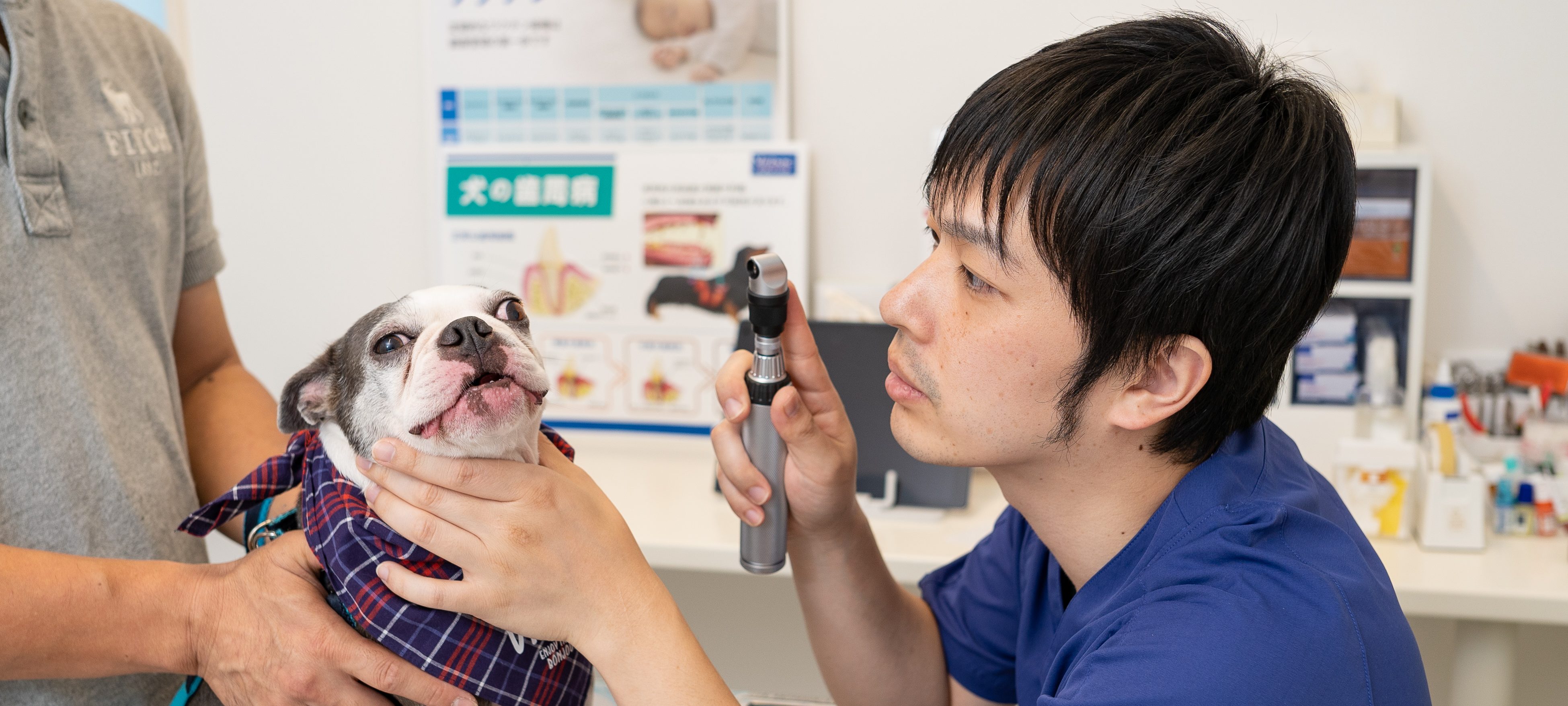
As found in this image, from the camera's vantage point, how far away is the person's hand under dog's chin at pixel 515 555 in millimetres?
834

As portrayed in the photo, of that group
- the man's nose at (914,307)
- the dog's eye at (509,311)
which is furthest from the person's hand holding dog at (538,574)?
the man's nose at (914,307)

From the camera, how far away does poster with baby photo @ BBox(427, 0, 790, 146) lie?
208 cm

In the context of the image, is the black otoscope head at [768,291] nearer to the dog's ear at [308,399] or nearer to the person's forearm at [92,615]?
the dog's ear at [308,399]

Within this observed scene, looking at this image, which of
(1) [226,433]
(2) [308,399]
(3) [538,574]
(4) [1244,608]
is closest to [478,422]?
(3) [538,574]

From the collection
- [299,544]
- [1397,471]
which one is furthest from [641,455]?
[1397,471]

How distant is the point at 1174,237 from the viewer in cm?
80

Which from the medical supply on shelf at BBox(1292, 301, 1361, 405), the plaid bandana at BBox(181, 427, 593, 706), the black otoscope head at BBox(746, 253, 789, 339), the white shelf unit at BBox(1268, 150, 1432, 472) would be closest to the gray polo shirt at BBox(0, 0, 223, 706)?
the plaid bandana at BBox(181, 427, 593, 706)

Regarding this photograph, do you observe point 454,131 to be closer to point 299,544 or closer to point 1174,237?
point 299,544

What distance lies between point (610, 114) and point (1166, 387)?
5.23ft

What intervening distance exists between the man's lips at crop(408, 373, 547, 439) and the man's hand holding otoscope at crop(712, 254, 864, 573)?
208 millimetres

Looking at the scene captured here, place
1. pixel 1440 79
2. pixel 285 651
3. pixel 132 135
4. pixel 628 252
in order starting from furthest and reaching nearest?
pixel 628 252 < pixel 1440 79 < pixel 132 135 < pixel 285 651

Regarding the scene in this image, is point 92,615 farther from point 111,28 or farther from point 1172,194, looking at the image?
point 1172,194

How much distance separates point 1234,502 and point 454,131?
192 centimetres

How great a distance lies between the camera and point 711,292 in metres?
2.18
